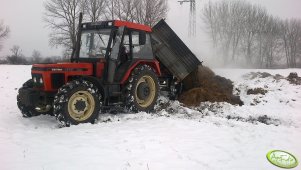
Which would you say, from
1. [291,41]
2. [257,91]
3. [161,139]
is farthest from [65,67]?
[291,41]

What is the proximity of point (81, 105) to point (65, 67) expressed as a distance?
1.02 metres

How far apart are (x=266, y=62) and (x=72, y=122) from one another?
32.4 meters

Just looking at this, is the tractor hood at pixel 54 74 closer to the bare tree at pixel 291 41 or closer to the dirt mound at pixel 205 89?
the dirt mound at pixel 205 89

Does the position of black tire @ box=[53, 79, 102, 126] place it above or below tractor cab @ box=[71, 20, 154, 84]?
below

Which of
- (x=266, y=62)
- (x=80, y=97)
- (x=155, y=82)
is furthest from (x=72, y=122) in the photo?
(x=266, y=62)

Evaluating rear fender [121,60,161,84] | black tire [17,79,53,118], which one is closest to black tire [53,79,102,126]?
rear fender [121,60,161,84]

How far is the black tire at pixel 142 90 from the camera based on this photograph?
30.4ft

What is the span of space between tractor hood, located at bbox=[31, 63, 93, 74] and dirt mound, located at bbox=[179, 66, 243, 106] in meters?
3.67

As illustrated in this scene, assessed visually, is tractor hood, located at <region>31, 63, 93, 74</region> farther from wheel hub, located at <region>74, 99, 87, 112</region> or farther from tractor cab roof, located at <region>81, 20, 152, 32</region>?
tractor cab roof, located at <region>81, 20, 152, 32</region>

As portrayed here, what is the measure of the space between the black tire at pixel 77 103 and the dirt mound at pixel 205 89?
3.61m

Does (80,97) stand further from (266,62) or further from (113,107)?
(266,62)

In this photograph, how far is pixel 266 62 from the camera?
120ft

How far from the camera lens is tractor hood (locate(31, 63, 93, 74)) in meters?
8.07

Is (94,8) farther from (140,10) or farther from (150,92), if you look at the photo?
(150,92)
